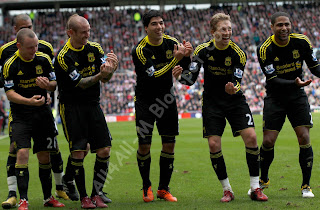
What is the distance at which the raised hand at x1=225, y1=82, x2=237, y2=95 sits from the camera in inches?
278

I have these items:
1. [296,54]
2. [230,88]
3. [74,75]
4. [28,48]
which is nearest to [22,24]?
[28,48]

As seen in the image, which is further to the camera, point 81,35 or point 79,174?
point 79,174

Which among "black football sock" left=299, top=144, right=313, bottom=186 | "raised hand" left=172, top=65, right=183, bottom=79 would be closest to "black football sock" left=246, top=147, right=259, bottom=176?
"black football sock" left=299, top=144, right=313, bottom=186

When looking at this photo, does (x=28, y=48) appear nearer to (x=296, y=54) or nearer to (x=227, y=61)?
(x=227, y=61)

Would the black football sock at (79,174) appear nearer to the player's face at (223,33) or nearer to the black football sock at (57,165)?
the black football sock at (57,165)

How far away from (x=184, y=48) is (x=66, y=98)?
6.00 ft

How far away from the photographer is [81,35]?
7074 millimetres

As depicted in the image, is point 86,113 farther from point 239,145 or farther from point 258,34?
point 258,34

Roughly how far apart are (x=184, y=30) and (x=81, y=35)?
139 ft

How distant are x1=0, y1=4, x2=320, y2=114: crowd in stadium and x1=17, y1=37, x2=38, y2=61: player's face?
32401 mm

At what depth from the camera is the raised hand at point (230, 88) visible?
23.2 feet

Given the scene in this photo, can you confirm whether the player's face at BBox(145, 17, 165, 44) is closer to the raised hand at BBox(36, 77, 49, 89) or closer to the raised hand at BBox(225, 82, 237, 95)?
the raised hand at BBox(225, 82, 237, 95)

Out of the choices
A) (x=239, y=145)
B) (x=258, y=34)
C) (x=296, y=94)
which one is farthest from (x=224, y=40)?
(x=258, y=34)

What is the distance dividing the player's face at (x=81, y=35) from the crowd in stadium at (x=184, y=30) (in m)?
32.5
